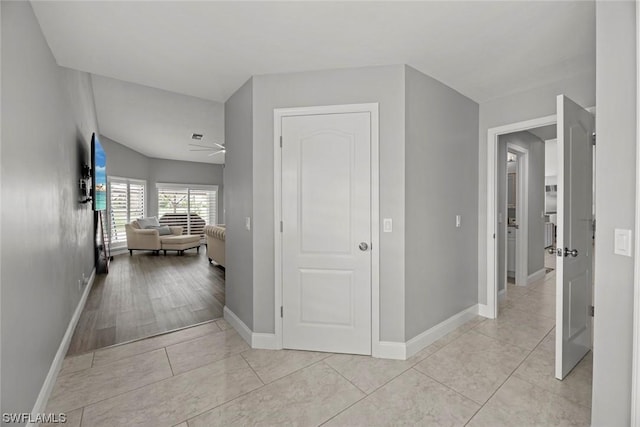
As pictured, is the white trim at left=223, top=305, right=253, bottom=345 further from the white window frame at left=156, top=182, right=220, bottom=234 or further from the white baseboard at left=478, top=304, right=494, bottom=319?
the white window frame at left=156, top=182, right=220, bottom=234

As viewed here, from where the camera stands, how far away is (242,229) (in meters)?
2.79

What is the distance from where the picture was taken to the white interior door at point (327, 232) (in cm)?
240

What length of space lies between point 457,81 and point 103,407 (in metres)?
3.74

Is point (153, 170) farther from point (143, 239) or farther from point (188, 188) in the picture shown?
point (143, 239)

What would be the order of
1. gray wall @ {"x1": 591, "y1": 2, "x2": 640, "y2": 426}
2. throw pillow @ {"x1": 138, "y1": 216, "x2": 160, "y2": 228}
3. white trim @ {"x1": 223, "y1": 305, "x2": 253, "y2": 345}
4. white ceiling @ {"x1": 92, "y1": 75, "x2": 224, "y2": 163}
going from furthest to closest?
throw pillow @ {"x1": 138, "y1": 216, "x2": 160, "y2": 228} < white ceiling @ {"x1": 92, "y1": 75, "x2": 224, "y2": 163} < white trim @ {"x1": 223, "y1": 305, "x2": 253, "y2": 345} < gray wall @ {"x1": 591, "y1": 2, "x2": 640, "y2": 426}

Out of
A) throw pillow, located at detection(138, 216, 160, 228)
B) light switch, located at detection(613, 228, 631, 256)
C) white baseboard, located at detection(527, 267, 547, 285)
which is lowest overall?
white baseboard, located at detection(527, 267, 547, 285)

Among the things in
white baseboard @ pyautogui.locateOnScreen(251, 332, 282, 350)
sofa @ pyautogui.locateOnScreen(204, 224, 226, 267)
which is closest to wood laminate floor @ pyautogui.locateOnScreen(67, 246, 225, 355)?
sofa @ pyautogui.locateOnScreen(204, 224, 226, 267)

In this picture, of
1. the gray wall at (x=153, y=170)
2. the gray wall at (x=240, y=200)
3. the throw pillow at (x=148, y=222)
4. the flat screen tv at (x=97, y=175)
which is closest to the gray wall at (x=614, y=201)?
the gray wall at (x=240, y=200)

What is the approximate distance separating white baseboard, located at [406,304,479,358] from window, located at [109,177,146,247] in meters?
7.17

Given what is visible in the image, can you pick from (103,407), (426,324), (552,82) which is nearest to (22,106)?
(103,407)

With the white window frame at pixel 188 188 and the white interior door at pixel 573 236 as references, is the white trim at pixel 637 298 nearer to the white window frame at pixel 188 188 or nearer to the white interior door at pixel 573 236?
the white interior door at pixel 573 236

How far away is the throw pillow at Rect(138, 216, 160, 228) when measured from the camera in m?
7.19

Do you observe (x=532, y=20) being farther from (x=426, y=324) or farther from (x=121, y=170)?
(x=121, y=170)

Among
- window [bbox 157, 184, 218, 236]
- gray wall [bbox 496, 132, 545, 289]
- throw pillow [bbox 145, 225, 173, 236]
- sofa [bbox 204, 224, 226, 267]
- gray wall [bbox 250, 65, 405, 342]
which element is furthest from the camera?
window [bbox 157, 184, 218, 236]
